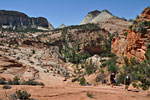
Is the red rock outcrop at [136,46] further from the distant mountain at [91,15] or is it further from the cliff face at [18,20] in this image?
the distant mountain at [91,15]

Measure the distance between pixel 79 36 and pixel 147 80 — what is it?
4965cm

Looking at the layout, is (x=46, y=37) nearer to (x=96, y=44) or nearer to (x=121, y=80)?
(x=96, y=44)

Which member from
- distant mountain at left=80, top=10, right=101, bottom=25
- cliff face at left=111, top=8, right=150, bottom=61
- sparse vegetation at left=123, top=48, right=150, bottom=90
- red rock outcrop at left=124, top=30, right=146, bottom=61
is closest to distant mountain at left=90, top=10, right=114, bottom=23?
distant mountain at left=80, top=10, right=101, bottom=25

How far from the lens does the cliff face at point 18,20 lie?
116m

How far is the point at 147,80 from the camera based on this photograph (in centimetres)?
1099

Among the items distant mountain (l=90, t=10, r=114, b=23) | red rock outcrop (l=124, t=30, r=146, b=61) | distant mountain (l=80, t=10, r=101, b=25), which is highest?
distant mountain (l=80, t=10, r=101, b=25)

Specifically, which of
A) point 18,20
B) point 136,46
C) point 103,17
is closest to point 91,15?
point 103,17

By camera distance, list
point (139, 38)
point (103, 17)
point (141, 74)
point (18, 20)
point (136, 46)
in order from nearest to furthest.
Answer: point (141, 74) < point (139, 38) < point (136, 46) < point (103, 17) < point (18, 20)

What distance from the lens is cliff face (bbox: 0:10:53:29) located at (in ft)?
381

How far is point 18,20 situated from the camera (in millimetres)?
125312

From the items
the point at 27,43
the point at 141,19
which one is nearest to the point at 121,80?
the point at 141,19

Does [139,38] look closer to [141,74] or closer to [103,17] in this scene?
[141,74]

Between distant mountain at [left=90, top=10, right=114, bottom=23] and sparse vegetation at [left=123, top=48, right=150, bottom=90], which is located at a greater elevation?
distant mountain at [left=90, top=10, right=114, bottom=23]

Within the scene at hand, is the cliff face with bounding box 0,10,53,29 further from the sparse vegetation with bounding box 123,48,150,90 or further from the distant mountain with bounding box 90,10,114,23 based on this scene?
the sparse vegetation with bounding box 123,48,150,90
